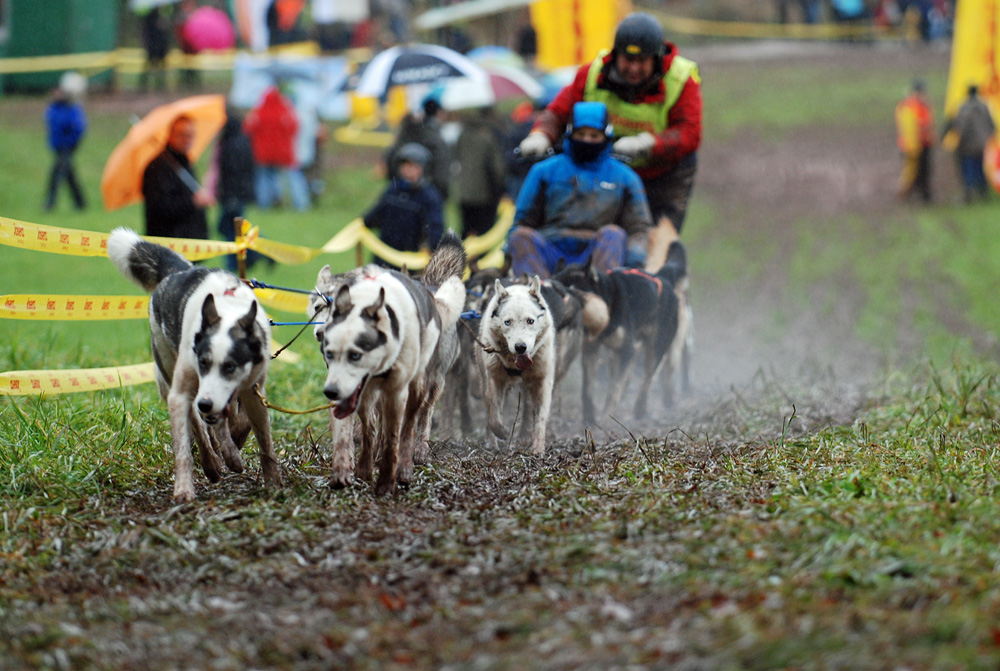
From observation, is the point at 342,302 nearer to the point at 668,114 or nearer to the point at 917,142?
the point at 668,114

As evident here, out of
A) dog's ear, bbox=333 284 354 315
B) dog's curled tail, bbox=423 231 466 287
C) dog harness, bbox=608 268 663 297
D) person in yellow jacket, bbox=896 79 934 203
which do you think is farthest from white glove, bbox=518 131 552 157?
person in yellow jacket, bbox=896 79 934 203

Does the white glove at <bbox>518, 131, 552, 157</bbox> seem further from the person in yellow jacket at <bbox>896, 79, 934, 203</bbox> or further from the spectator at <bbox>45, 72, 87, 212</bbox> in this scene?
the person in yellow jacket at <bbox>896, 79, 934, 203</bbox>

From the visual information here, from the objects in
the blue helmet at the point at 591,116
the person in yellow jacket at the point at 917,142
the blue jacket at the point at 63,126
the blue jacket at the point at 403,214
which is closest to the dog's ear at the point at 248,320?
the blue helmet at the point at 591,116

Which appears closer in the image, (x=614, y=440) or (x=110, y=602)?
(x=110, y=602)

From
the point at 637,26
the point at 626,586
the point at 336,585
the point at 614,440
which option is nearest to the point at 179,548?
the point at 336,585

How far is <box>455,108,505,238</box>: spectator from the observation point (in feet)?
47.7

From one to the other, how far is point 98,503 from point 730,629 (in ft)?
10.4

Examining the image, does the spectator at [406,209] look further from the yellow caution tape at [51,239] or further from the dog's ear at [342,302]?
the dog's ear at [342,302]

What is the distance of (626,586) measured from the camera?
13.8ft

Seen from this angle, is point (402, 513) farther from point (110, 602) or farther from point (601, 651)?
point (601, 651)

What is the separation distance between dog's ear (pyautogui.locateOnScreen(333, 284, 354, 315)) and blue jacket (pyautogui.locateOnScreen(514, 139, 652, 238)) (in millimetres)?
3472

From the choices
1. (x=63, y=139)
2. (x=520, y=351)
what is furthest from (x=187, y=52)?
(x=520, y=351)

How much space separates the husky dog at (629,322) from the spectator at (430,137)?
6140mm

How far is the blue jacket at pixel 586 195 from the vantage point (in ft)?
27.6
